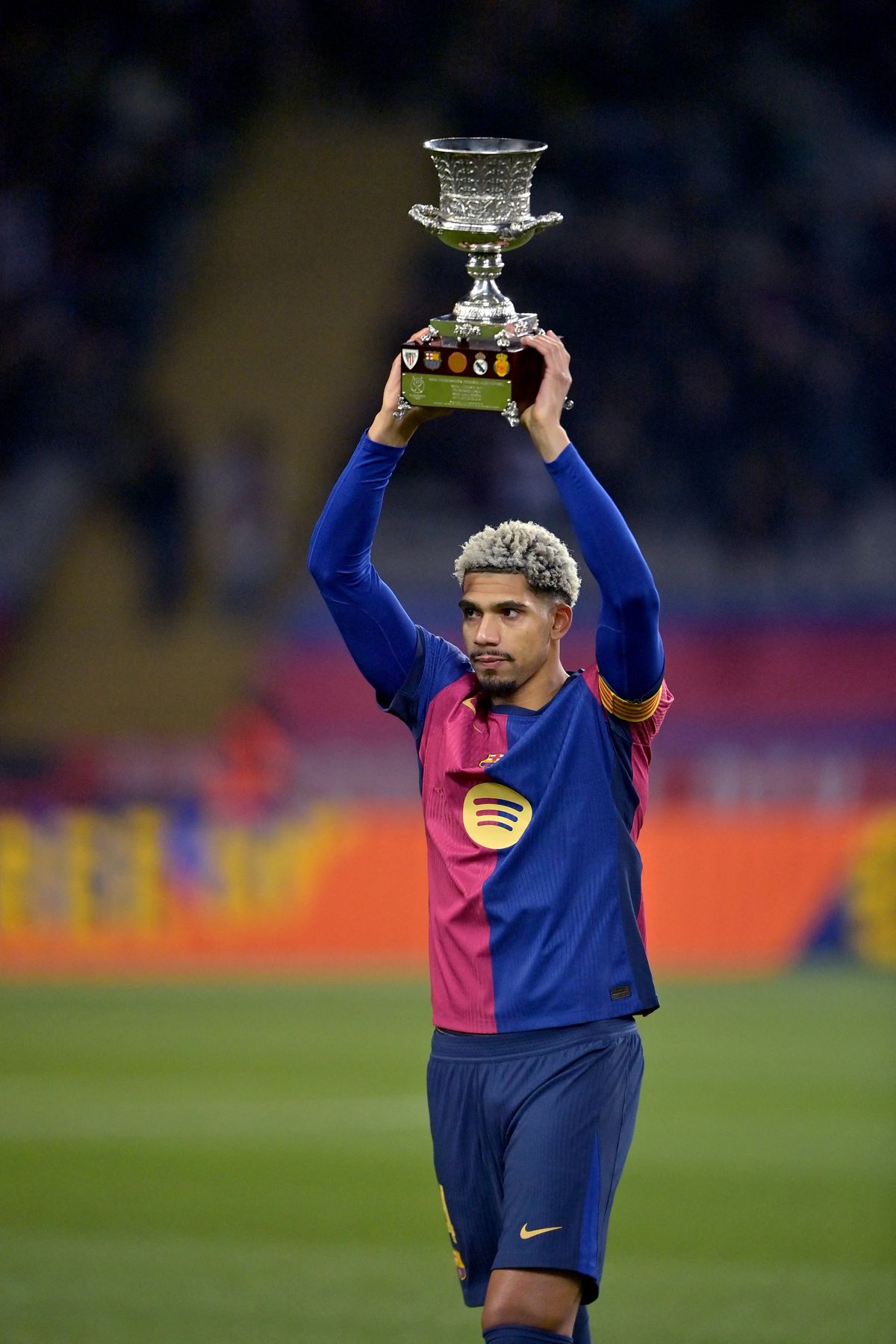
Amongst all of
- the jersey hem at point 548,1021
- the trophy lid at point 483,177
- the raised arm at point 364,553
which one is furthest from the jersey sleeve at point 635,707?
the trophy lid at point 483,177

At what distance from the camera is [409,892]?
10977 mm

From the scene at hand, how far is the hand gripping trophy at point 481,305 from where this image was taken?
3.41m

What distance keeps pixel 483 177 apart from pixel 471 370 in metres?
0.42

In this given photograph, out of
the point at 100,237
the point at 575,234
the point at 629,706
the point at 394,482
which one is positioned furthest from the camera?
the point at 575,234

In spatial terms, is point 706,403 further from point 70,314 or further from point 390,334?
point 70,314

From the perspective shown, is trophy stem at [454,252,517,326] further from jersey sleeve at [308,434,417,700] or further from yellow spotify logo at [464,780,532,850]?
yellow spotify logo at [464,780,532,850]

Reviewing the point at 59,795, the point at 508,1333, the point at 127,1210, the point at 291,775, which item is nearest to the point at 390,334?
the point at 291,775

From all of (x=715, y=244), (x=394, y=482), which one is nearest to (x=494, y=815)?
(x=394, y=482)

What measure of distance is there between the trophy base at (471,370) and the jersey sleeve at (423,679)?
45cm

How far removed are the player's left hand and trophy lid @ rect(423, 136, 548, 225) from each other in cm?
32

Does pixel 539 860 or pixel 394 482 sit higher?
pixel 394 482

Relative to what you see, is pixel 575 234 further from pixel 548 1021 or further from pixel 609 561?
pixel 548 1021

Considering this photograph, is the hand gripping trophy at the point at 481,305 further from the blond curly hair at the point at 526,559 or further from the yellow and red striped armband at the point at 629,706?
the yellow and red striped armband at the point at 629,706

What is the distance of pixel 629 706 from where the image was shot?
338 cm
